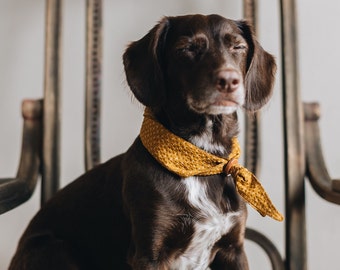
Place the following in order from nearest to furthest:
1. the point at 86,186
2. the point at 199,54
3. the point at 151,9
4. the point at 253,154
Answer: the point at 199,54 < the point at 86,186 < the point at 253,154 < the point at 151,9

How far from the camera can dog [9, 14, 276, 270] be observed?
100cm

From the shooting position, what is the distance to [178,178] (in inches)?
41.1

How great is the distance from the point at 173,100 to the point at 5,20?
2.70 ft

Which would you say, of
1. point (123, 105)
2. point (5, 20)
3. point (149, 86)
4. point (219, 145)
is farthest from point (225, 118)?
point (5, 20)

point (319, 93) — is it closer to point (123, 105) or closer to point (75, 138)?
point (123, 105)

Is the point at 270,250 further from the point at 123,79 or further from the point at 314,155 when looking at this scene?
the point at 123,79

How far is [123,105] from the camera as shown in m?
1.63

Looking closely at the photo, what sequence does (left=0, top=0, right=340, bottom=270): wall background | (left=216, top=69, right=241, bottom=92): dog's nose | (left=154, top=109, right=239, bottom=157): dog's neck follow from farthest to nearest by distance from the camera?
(left=0, top=0, right=340, bottom=270): wall background, (left=154, top=109, right=239, bottom=157): dog's neck, (left=216, top=69, right=241, bottom=92): dog's nose

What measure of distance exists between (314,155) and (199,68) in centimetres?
50

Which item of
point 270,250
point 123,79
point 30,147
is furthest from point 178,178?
point 123,79

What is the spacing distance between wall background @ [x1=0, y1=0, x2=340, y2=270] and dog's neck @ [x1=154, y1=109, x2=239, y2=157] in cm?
54

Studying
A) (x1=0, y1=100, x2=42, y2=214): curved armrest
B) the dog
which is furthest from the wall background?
the dog

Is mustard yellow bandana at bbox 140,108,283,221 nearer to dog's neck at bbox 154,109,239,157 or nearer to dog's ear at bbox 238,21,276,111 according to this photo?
dog's neck at bbox 154,109,239,157

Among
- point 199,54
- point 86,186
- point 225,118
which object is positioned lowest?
point 86,186
